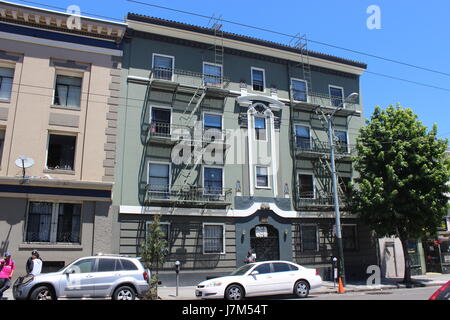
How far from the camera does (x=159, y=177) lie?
2153 centimetres

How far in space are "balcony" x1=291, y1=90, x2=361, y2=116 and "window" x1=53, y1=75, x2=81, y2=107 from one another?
13.2m

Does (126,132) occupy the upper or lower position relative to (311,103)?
lower

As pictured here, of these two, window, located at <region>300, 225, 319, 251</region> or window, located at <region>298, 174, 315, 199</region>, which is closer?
window, located at <region>300, 225, 319, 251</region>

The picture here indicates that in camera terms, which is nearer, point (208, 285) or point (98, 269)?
point (98, 269)

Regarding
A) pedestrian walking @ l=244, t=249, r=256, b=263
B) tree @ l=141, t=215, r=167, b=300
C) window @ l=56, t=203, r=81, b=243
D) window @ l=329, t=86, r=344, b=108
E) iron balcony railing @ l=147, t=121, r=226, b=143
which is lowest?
pedestrian walking @ l=244, t=249, r=256, b=263

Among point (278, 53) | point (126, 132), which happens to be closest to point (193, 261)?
point (126, 132)

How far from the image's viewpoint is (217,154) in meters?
23.1

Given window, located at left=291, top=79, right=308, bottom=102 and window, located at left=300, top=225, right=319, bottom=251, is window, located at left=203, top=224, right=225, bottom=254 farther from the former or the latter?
window, located at left=291, top=79, right=308, bottom=102

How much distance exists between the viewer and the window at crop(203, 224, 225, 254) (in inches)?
848

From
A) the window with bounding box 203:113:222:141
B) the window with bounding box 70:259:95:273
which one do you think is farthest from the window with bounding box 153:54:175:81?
the window with bounding box 70:259:95:273

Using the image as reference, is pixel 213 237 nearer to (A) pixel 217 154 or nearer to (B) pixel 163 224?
(B) pixel 163 224

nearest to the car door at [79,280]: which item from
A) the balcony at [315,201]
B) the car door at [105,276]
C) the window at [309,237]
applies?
the car door at [105,276]

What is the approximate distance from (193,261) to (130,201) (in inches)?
180

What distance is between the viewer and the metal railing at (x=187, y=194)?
2083 centimetres
